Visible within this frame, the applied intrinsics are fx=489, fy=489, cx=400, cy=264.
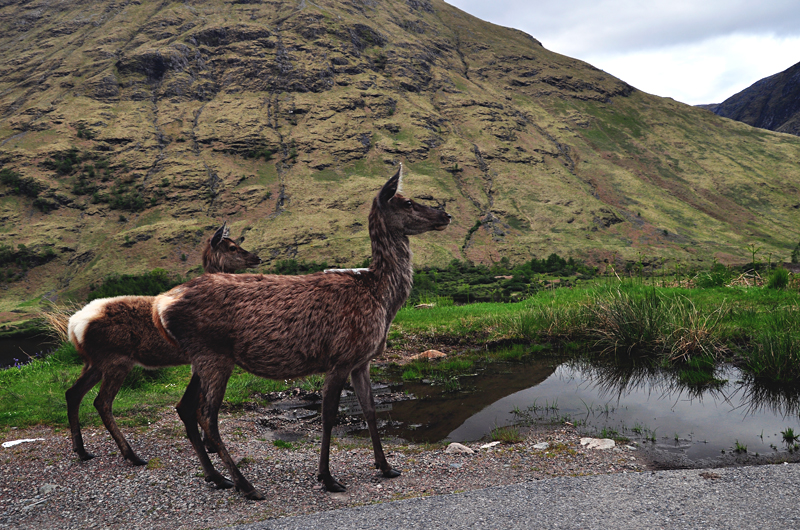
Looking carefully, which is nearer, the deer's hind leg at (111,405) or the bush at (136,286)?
the deer's hind leg at (111,405)

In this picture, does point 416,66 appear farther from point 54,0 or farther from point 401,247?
point 401,247

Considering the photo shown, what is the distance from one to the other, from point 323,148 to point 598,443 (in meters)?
71.7

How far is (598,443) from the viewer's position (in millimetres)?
7270

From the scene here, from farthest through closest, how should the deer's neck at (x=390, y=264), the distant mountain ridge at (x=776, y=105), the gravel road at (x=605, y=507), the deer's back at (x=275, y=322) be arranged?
the distant mountain ridge at (x=776, y=105), the deer's neck at (x=390, y=264), the deer's back at (x=275, y=322), the gravel road at (x=605, y=507)

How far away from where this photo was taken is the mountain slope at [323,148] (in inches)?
2403

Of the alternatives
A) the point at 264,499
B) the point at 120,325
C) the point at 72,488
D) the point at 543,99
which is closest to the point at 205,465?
the point at 264,499

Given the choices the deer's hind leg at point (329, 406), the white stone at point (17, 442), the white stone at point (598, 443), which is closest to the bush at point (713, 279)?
the white stone at point (598, 443)

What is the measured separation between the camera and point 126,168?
7025 cm

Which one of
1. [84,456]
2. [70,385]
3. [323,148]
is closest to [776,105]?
[323,148]

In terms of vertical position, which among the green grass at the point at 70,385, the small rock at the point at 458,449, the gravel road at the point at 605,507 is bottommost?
the green grass at the point at 70,385

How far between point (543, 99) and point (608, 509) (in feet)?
338

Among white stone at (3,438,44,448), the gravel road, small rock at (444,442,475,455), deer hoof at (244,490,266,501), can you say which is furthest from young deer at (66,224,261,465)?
small rock at (444,442,475,455)

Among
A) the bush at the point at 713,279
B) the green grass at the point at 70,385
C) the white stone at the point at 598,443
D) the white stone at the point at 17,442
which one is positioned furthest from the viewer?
the bush at the point at 713,279

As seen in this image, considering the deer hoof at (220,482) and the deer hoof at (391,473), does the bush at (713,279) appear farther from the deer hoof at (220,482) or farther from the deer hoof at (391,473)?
the deer hoof at (220,482)
